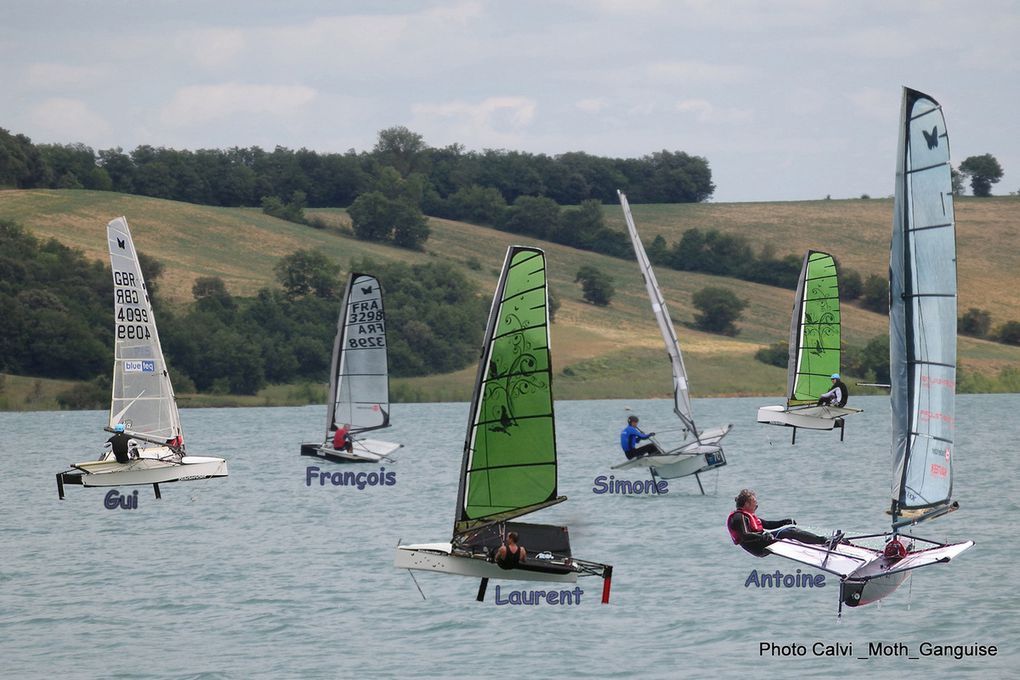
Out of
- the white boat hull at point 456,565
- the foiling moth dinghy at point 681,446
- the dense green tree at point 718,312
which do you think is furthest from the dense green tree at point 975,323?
the white boat hull at point 456,565

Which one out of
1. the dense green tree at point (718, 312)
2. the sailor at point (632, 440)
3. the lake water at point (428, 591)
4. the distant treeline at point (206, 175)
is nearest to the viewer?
the lake water at point (428, 591)

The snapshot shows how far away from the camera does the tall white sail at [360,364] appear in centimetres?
4606

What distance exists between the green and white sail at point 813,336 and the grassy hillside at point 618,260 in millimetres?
62889

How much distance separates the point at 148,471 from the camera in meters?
34.4

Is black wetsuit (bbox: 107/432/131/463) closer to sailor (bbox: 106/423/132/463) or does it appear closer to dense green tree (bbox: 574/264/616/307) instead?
sailor (bbox: 106/423/132/463)

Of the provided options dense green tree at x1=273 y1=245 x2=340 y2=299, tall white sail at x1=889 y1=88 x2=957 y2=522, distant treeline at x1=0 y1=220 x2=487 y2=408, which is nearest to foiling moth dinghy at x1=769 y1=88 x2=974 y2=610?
tall white sail at x1=889 y1=88 x2=957 y2=522

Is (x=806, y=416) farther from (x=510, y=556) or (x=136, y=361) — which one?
(x=510, y=556)

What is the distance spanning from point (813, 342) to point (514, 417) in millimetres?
31217

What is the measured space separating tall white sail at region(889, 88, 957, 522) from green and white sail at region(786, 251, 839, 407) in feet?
95.1

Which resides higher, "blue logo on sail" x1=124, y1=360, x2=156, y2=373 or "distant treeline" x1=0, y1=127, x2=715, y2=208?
"distant treeline" x1=0, y1=127, x2=715, y2=208

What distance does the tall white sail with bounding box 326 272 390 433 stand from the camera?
4606cm

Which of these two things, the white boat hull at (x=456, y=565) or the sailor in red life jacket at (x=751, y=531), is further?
the sailor in red life jacket at (x=751, y=531)

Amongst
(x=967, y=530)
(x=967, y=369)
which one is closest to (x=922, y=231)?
(x=967, y=530)

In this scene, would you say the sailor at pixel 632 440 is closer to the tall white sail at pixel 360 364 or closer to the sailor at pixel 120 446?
the sailor at pixel 120 446
